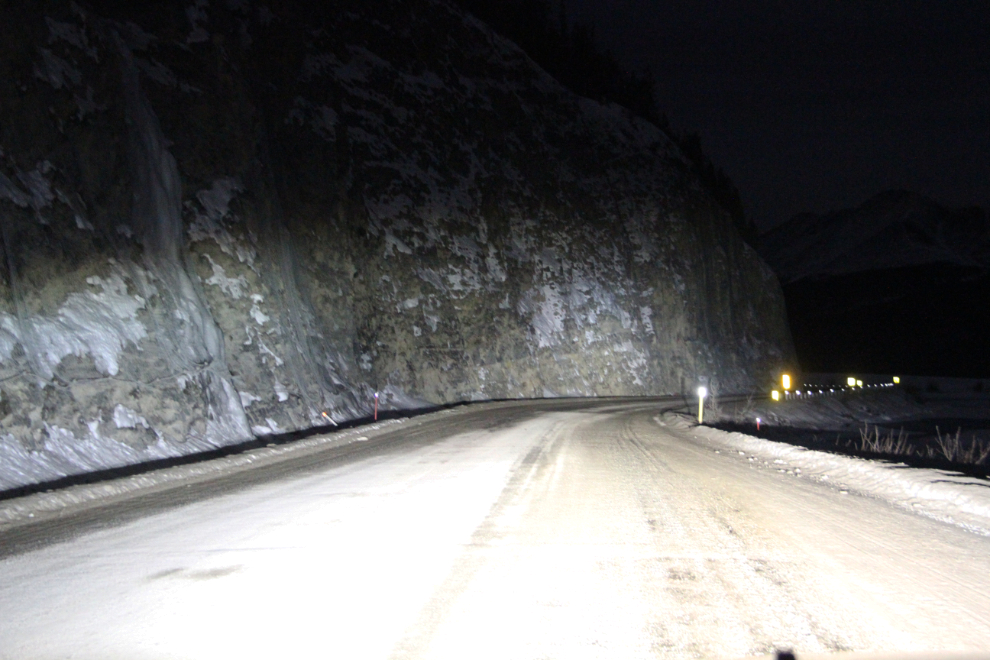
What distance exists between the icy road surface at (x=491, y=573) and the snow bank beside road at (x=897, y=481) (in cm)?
39

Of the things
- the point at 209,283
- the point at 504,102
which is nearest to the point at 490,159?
the point at 504,102

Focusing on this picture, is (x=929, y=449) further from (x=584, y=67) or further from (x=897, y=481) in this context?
(x=584, y=67)

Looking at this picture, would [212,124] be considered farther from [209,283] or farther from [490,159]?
[490,159]

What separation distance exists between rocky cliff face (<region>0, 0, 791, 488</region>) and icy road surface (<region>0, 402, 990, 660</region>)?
5.54 meters

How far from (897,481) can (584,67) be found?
5394cm

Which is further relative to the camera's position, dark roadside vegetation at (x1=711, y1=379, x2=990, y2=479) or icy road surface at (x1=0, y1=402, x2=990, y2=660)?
dark roadside vegetation at (x1=711, y1=379, x2=990, y2=479)

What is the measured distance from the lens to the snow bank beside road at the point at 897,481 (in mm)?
7477

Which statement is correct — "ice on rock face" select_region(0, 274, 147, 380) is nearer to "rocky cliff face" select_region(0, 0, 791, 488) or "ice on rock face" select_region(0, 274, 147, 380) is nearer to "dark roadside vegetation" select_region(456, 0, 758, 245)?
"rocky cliff face" select_region(0, 0, 791, 488)

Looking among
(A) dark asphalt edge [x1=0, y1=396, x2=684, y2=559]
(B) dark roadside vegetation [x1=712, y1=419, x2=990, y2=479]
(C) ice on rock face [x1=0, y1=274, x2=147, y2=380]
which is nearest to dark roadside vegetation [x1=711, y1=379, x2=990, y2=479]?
(B) dark roadside vegetation [x1=712, y1=419, x2=990, y2=479]

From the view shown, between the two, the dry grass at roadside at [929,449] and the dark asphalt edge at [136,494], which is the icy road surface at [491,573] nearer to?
the dark asphalt edge at [136,494]

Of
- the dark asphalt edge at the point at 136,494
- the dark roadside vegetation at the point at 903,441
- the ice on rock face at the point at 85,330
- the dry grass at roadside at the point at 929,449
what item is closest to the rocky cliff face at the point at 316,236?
the ice on rock face at the point at 85,330

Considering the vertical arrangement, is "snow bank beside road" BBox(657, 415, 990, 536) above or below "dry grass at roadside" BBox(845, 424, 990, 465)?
above

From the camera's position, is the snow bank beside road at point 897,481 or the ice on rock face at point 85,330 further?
the ice on rock face at point 85,330

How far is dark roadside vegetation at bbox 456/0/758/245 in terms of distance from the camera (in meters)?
54.7
